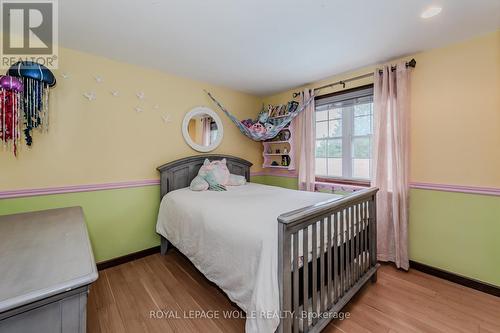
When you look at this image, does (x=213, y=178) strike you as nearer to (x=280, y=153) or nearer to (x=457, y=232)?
(x=280, y=153)

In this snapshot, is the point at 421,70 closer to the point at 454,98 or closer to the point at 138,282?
the point at 454,98

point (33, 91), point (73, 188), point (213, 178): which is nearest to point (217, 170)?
point (213, 178)

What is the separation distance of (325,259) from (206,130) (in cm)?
236

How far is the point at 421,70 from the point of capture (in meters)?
2.25

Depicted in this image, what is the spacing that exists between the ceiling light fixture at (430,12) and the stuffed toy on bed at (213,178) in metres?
2.41

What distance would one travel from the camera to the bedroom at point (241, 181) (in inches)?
54.2

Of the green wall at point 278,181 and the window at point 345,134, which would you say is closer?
the window at point 345,134

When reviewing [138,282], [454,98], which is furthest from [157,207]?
[454,98]

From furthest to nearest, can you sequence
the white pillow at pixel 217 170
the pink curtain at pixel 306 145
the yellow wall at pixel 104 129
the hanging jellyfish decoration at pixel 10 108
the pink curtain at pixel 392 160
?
the pink curtain at pixel 306 145
the white pillow at pixel 217 170
the pink curtain at pixel 392 160
the yellow wall at pixel 104 129
the hanging jellyfish decoration at pixel 10 108

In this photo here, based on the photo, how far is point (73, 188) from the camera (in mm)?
2164

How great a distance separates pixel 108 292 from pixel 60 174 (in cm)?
121

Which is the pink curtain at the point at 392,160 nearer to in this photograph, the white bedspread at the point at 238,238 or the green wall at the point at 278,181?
the white bedspread at the point at 238,238

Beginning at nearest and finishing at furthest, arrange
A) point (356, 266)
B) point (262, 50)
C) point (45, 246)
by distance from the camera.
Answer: point (45, 246) < point (356, 266) < point (262, 50)

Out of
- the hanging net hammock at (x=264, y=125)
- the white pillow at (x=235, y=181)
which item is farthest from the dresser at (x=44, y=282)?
the hanging net hammock at (x=264, y=125)
